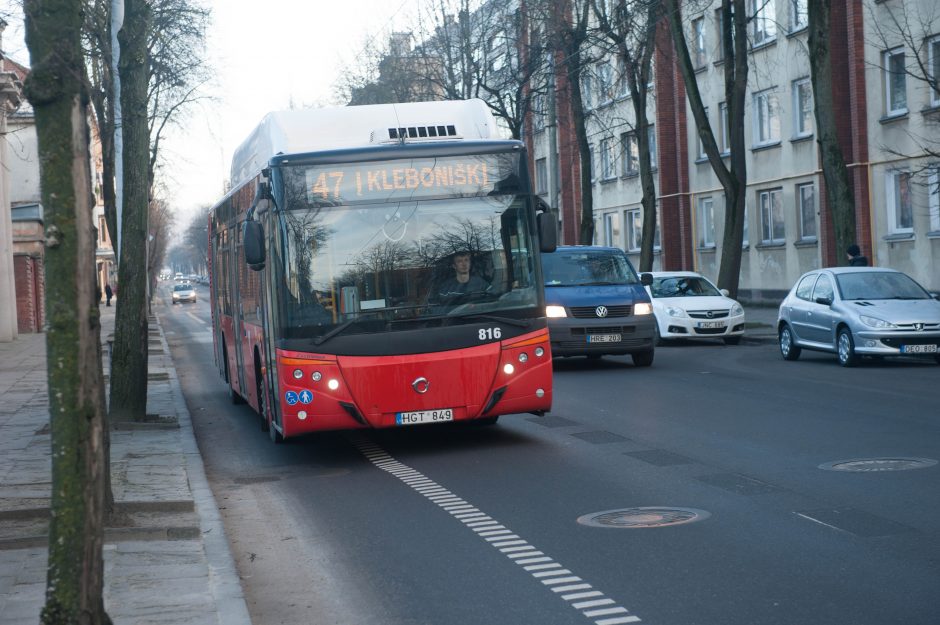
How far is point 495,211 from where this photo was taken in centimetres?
1147

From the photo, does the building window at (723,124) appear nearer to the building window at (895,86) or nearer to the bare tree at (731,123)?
the building window at (895,86)

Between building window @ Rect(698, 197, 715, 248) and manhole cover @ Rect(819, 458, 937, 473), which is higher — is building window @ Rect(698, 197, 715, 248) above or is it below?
above

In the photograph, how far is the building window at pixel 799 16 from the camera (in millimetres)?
37906

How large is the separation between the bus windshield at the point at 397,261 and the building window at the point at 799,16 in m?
28.7

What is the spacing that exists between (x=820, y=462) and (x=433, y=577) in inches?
169

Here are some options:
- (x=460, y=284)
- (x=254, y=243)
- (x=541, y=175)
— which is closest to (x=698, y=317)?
(x=460, y=284)

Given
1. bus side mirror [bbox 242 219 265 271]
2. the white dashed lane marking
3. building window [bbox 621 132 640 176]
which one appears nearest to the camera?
the white dashed lane marking

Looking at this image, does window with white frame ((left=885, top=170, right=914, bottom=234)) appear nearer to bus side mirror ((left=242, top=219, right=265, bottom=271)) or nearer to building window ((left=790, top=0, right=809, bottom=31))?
→ building window ((left=790, top=0, right=809, bottom=31))

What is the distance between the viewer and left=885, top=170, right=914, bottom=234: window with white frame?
33875 mm

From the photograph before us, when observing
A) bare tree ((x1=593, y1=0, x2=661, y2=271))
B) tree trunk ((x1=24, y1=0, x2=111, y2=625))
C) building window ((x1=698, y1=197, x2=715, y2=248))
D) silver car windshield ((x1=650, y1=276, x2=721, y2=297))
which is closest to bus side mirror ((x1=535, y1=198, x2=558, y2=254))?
tree trunk ((x1=24, y1=0, x2=111, y2=625))

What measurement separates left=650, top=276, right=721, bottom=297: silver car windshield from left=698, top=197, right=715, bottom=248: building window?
1995cm

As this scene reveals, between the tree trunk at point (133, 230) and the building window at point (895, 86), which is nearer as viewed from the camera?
the tree trunk at point (133, 230)

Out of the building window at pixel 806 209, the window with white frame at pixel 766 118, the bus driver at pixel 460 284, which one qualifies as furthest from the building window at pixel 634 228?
the bus driver at pixel 460 284

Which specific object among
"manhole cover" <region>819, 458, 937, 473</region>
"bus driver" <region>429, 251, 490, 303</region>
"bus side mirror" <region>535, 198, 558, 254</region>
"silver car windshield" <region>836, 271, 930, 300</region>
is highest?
"bus side mirror" <region>535, 198, 558, 254</region>
